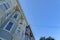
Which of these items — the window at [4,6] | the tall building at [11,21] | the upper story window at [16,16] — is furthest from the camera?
the upper story window at [16,16]

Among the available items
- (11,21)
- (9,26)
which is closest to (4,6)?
(11,21)

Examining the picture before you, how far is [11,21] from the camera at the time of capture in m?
25.8

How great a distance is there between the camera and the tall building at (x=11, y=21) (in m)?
22.2

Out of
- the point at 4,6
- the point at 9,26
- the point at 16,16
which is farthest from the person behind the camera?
the point at 16,16

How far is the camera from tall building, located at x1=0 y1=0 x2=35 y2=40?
872 inches

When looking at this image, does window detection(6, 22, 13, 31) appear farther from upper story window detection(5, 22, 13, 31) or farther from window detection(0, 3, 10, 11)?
window detection(0, 3, 10, 11)

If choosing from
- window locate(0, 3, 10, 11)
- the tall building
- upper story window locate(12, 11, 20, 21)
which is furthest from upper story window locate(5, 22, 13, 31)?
window locate(0, 3, 10, 11)

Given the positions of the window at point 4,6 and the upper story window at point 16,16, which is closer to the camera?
the window at point 4,6

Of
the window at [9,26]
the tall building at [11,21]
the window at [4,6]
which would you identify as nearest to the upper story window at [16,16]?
the tall building at [11,21]

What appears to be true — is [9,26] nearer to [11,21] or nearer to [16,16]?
[11,21]

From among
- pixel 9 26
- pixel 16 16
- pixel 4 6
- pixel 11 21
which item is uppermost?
pixel 16 16

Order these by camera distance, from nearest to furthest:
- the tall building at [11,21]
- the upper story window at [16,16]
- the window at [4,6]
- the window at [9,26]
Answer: the tall building at [11,21] → the window at [9,26] → the window at [4,6] → the upper story window at [16,16]

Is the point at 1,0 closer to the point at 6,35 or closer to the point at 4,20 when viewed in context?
the point at 4,20

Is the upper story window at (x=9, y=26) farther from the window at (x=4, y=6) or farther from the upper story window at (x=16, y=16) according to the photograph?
the window at (x=4, y=6)
